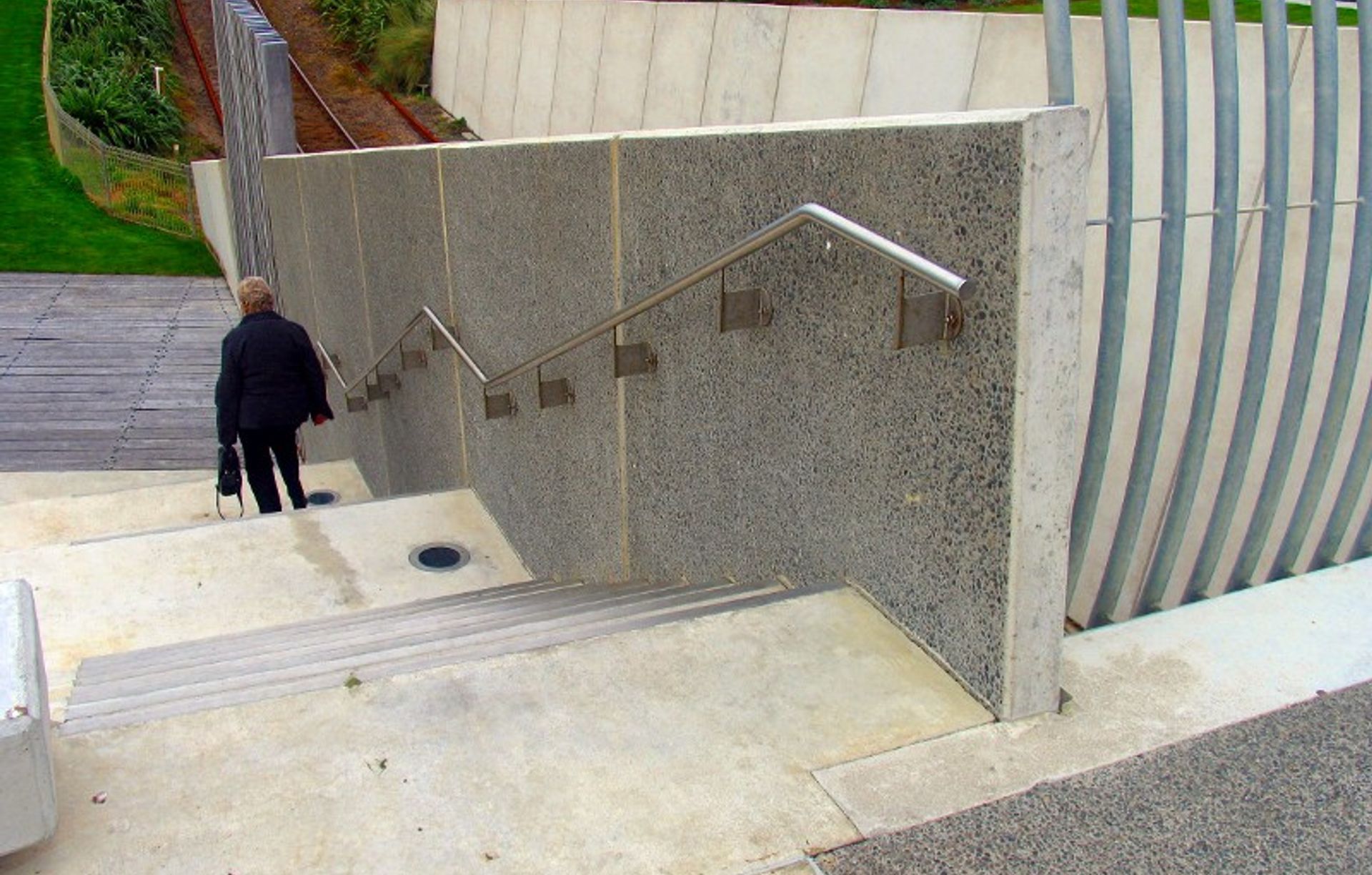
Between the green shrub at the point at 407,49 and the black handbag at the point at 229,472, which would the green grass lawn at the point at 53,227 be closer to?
the green shrub at the point at 407,49

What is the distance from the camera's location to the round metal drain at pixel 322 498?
9.80 metres

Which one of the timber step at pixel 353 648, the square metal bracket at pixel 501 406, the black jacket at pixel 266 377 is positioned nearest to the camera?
the timber step at pixel 353 648

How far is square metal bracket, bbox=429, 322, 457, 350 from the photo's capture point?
6.69 meters

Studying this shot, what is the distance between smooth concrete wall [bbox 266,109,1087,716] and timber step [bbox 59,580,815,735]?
33cm

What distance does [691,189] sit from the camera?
360 centimetres

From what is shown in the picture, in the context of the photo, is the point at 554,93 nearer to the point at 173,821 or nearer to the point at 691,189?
the point at 691,189

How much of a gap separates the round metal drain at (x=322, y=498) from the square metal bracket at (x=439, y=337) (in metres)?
3.31

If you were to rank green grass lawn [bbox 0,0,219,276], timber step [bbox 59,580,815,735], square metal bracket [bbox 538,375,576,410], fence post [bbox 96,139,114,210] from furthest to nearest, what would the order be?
1. fence post [bbox 96,139,114,210]
2. green grass lawn [bbox 0,0,219,276]
3. square metal bracket [bbox 538,375,576,410]
4. timber step [bbox 59,580,815,735]

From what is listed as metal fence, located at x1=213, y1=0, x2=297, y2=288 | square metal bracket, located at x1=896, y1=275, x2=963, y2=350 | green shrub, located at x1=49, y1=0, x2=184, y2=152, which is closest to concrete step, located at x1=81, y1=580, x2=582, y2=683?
square metal bracket, located at x1=896, y1=275, x2=963, y2=350

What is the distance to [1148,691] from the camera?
2602 mm

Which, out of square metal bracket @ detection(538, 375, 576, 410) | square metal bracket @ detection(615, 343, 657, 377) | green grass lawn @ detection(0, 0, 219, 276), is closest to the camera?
square metal bracket @ detection(615, 343, 657, 377)

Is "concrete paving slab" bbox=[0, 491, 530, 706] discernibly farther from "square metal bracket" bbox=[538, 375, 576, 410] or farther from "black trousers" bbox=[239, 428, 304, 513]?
"square metal bracket" bbox=[538, 375, 576, 410]

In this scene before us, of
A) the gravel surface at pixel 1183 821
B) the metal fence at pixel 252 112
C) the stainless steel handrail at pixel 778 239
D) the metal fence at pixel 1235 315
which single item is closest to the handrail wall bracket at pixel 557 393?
the stainless steel handrail at pixel 778 239

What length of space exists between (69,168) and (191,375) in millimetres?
13359
